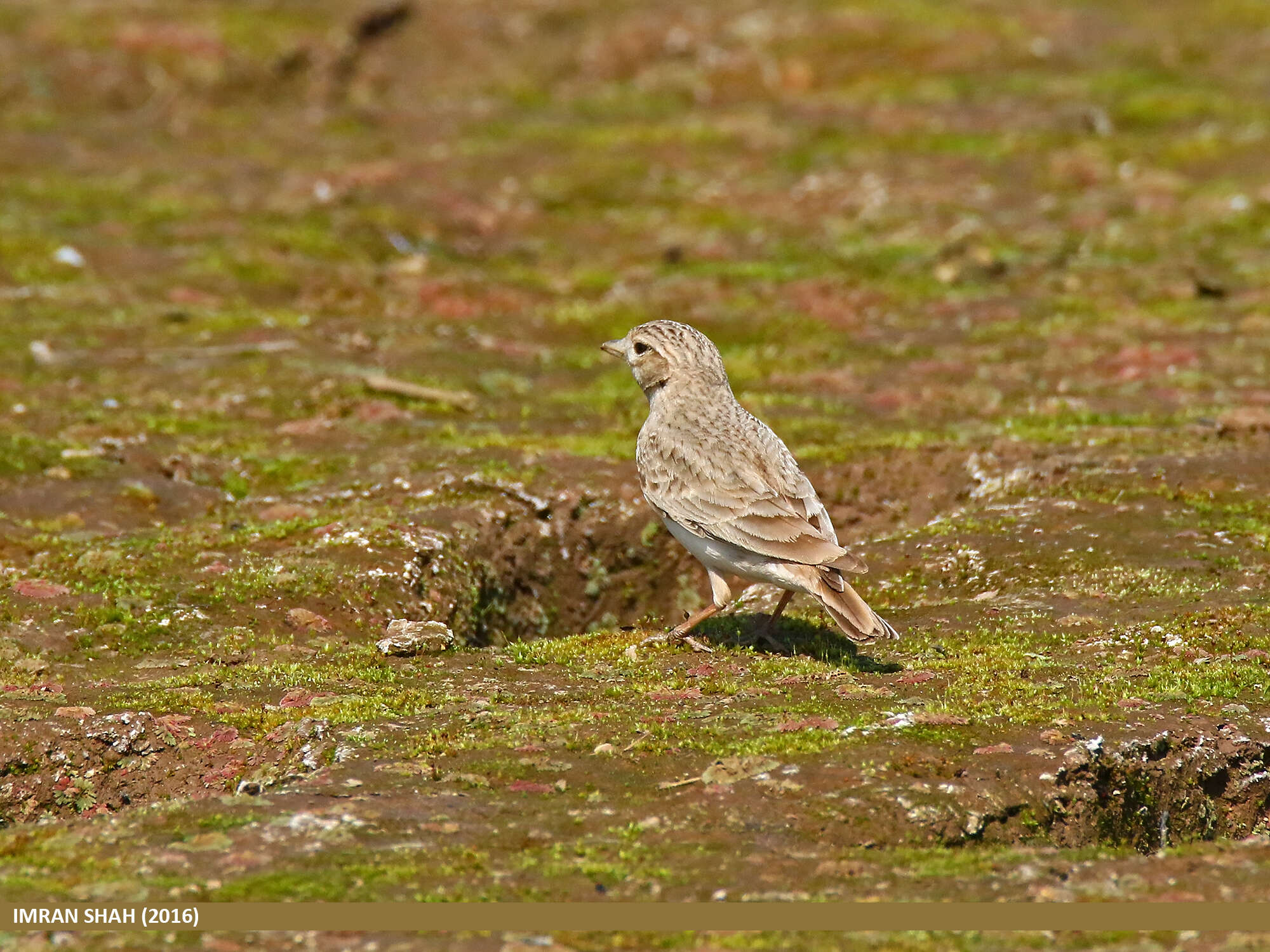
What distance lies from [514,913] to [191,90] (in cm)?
4401

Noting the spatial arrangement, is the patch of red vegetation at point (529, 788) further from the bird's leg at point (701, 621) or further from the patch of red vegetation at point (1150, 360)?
the patch of red vegetation at point (1150, 360)

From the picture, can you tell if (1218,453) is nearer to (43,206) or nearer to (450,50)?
(43,206)

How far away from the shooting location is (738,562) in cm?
1352

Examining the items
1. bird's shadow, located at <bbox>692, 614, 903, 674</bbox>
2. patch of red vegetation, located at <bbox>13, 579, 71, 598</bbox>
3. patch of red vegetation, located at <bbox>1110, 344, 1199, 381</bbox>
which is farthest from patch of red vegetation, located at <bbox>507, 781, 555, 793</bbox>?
patch of red vegetation, located at <bbox>1110, 344, 1199, 381</bbox>

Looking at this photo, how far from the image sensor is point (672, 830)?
987cm

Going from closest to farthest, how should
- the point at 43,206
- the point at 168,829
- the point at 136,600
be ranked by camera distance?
the point at 168,829 < the point at 136,600 < the point at 43,206

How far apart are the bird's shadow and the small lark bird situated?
172 millimetres

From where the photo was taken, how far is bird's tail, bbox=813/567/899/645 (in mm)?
12375

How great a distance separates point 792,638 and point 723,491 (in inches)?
67.7

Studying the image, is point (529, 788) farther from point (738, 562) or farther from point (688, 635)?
point (688, 635)

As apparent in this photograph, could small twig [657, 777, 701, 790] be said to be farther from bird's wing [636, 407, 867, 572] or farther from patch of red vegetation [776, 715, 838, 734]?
bird's wing [636, 407, 867, 572]

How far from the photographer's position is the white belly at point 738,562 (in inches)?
514

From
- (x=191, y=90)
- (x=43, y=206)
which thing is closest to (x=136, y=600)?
(x=43, y=206)

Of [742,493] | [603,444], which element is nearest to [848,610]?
[742,493]
